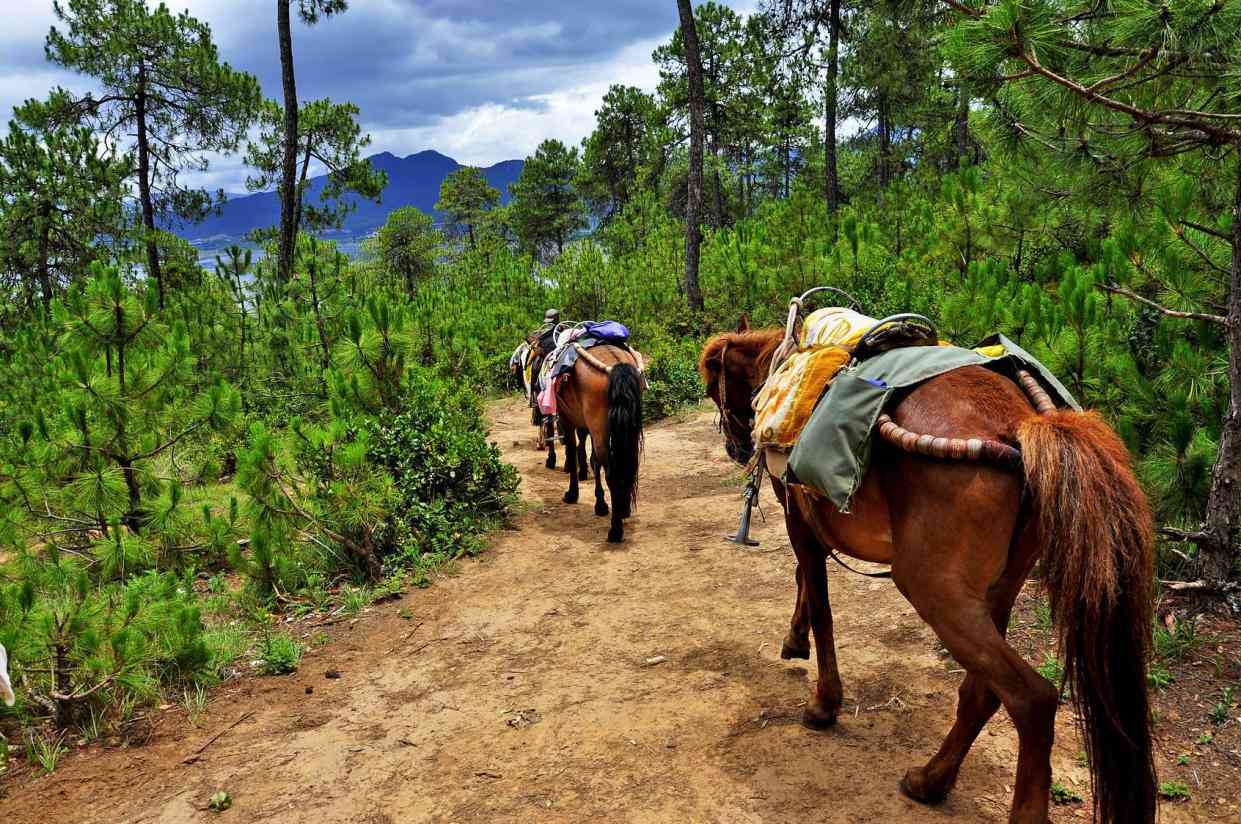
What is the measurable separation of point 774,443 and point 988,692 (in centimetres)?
119

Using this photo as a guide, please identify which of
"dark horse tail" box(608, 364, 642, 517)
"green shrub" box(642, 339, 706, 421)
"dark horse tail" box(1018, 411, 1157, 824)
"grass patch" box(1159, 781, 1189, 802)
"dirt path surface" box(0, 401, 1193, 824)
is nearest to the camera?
"dark horse tail" box(1018, 411, 1157, 824)

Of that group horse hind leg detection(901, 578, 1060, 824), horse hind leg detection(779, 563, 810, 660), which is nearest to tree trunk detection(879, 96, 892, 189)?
horse hind leg detection(779, 563, 810, 660)

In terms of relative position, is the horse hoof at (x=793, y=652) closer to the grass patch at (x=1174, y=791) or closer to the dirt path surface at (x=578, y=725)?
the dirt path surface at (x=578, y=725)

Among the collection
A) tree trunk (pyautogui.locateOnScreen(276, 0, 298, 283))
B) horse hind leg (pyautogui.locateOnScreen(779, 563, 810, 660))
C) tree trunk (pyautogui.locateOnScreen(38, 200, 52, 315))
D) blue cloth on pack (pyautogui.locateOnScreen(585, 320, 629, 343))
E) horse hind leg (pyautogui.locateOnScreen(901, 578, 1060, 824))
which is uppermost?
tree trunk (pyautogui.locateOnScreen(276, 0, 298, 283))

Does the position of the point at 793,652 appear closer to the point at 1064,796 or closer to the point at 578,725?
the point at 578,725

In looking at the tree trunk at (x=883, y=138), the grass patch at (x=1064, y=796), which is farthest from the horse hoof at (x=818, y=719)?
the tree trunk at (x=883, y=138)

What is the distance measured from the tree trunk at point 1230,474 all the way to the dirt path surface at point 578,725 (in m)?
1.21

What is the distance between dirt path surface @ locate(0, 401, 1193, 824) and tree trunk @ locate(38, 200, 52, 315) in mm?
10753

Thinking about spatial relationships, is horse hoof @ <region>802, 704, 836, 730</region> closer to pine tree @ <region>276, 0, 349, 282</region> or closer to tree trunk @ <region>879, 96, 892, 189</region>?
pine tree @ <region>276, 0, 349, 282</region>

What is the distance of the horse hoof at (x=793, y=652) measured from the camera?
12.1 ft

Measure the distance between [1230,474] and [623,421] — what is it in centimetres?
375

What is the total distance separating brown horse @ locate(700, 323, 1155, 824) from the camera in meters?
1.99

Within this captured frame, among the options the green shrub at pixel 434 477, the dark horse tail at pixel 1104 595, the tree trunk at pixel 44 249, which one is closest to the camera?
the dark horse tail at pixel 1104 595

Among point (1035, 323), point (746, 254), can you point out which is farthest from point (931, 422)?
point (746, 254)
